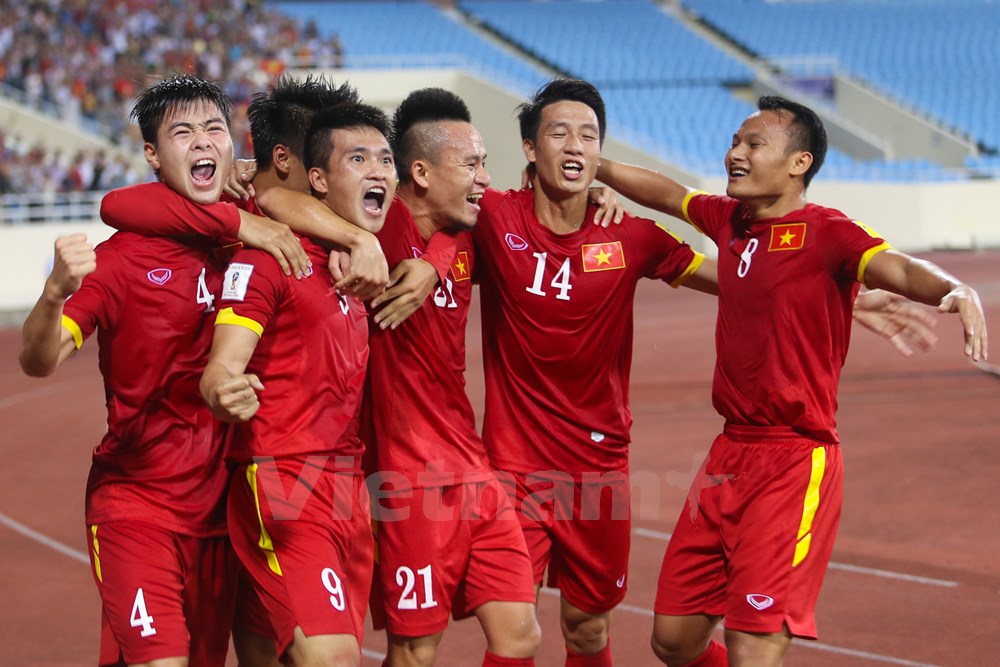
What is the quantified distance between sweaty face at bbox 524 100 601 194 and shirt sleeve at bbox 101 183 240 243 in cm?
149

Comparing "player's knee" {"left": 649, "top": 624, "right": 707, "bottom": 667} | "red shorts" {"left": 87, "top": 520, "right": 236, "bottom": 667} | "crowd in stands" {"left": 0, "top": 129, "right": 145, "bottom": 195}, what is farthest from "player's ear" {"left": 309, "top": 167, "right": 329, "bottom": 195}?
"crowd in stands" {"left": 0, "top": 129, "right": 145, "bottom": 195}

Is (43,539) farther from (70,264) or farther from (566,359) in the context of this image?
(70,264)

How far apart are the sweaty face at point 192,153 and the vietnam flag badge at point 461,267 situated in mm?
1053

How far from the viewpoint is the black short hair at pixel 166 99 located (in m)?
4.89

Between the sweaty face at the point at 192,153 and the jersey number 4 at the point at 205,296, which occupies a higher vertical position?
the sweaty face at the point at 192,153

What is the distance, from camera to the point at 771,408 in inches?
208

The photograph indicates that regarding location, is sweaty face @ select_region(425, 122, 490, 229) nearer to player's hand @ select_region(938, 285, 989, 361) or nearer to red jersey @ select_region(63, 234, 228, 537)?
red jersey @ select_region(63, 234, 228, 537)

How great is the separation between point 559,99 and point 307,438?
1.99 meters

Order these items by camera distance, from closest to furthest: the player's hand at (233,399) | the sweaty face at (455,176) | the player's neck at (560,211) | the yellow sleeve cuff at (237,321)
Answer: the player's hand at (233,399) → the yellow sleeve cuff at (237,321) → the sweaty face at (455,176) → the player's neck at (560,211)

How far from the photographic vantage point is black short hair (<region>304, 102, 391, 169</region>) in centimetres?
500

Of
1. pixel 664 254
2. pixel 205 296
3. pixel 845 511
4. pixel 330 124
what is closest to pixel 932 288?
pixel 664 254

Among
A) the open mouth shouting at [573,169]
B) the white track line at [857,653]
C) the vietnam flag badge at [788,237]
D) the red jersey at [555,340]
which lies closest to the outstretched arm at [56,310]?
the red jersey at [555,340]

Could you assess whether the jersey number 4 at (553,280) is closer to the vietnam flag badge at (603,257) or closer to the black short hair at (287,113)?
the vietnam flag badge at (603,257)

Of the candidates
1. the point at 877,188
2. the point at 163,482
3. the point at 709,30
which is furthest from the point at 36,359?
the point at 709,30
